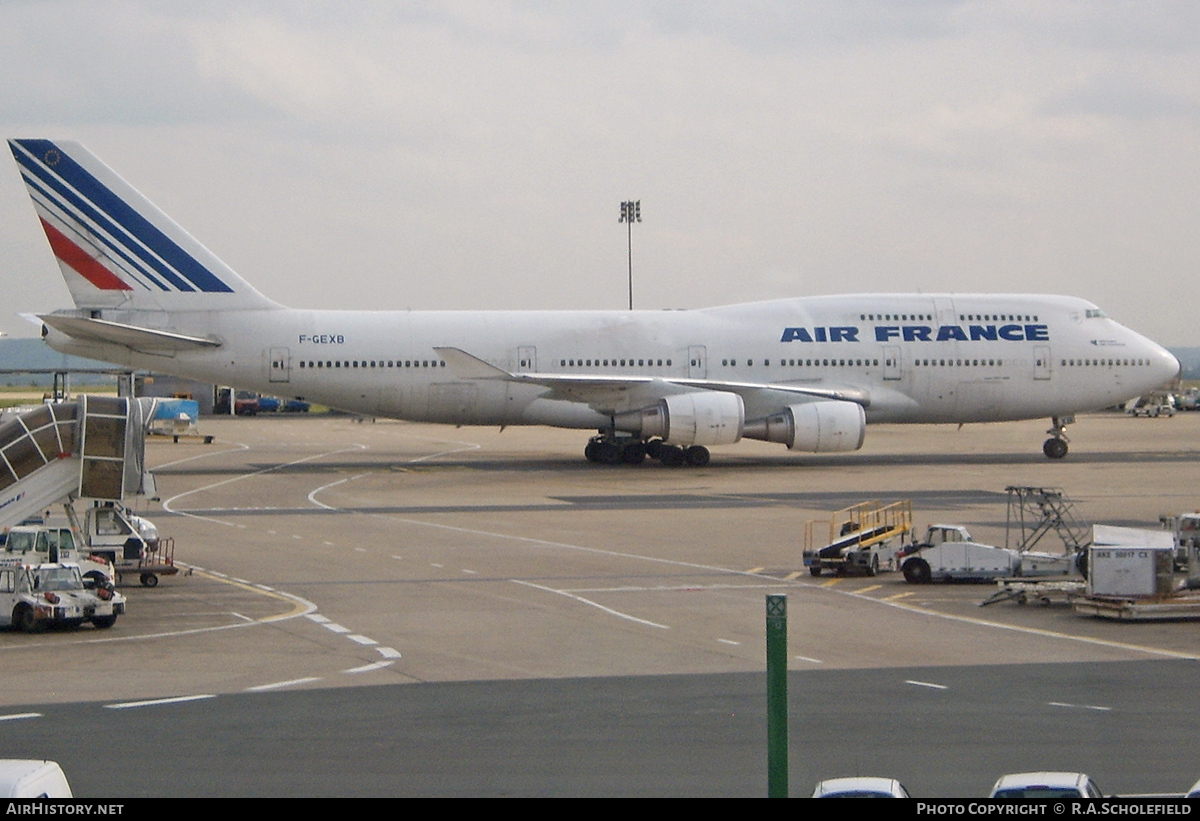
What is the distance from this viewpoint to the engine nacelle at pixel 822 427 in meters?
49.2

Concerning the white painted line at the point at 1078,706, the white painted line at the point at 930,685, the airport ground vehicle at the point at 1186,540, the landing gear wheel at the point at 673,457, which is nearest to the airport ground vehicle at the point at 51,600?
the white painted line at the point at 930,685

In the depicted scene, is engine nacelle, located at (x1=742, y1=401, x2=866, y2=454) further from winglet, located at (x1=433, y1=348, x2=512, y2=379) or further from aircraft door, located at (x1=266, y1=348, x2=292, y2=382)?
aircraft door, located at (x1=266, y1=348, x2=292, y2=382)

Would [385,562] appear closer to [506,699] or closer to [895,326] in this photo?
[506,699]

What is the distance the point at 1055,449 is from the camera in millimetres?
54812

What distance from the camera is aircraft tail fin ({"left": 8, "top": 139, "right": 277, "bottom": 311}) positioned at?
48.3 m

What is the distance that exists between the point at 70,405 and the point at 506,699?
47.7ft

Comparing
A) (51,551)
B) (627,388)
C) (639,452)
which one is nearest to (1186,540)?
(51,551)

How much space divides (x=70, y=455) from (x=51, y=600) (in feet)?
22.6

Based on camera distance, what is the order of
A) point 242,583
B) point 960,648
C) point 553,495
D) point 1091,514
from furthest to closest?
point 553,495 → point 1091,514 → point 242,583 → point 960,648

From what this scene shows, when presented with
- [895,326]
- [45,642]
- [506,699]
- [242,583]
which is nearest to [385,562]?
[242,583]

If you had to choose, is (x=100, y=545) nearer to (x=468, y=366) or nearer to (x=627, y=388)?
(x=468, y=366)

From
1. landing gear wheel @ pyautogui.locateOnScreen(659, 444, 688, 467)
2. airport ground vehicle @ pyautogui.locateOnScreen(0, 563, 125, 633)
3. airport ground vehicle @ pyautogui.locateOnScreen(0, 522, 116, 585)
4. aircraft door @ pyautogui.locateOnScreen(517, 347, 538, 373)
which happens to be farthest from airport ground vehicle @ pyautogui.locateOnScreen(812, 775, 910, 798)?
aircraft door @ pyautogui.locateOnScreen(517, 347, 538, 373)

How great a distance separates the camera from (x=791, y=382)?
5272 cm

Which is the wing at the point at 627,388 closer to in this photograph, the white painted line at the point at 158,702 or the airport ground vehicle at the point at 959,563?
the airport ground vehicle at the point at 959,563
